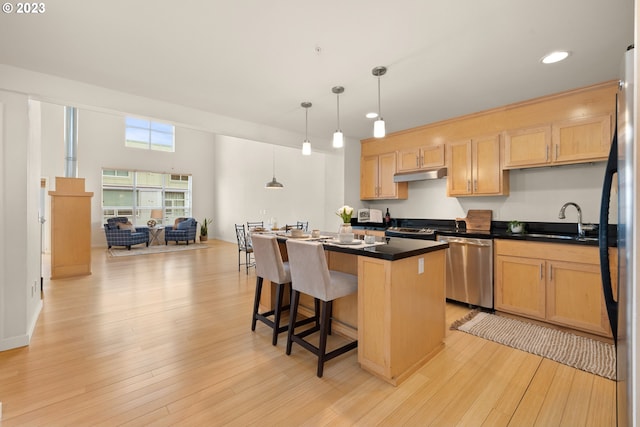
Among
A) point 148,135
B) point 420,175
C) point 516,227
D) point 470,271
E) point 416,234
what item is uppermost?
point 148,135

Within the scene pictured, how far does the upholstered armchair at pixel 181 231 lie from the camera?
913cm

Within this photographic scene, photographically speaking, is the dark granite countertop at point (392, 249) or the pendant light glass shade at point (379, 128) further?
the pendant light glass shade at point (379, 128)

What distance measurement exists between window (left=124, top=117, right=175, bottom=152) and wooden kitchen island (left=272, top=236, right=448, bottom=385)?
9.62m

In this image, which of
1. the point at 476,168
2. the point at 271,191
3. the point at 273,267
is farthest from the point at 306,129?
the point at 271,191

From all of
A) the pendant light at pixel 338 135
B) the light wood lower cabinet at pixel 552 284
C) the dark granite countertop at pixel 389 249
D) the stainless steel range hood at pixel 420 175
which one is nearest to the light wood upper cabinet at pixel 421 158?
the stainless steel range hood at pixel 420 175

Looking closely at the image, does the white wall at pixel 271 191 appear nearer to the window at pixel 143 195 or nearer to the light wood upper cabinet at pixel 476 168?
the window at pixel 143 195

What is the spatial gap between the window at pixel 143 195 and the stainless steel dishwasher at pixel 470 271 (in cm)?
960

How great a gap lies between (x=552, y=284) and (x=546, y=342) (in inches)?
24.3

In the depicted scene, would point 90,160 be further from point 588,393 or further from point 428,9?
point 588,393

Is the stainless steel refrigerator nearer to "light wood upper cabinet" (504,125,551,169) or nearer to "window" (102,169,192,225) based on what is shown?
"light wood upper cabinet" (504,125,551,169)

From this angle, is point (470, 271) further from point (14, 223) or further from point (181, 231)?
point (181, 231)

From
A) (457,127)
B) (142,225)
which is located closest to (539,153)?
(457,127)

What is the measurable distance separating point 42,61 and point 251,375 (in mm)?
3221

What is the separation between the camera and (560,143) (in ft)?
10.1
